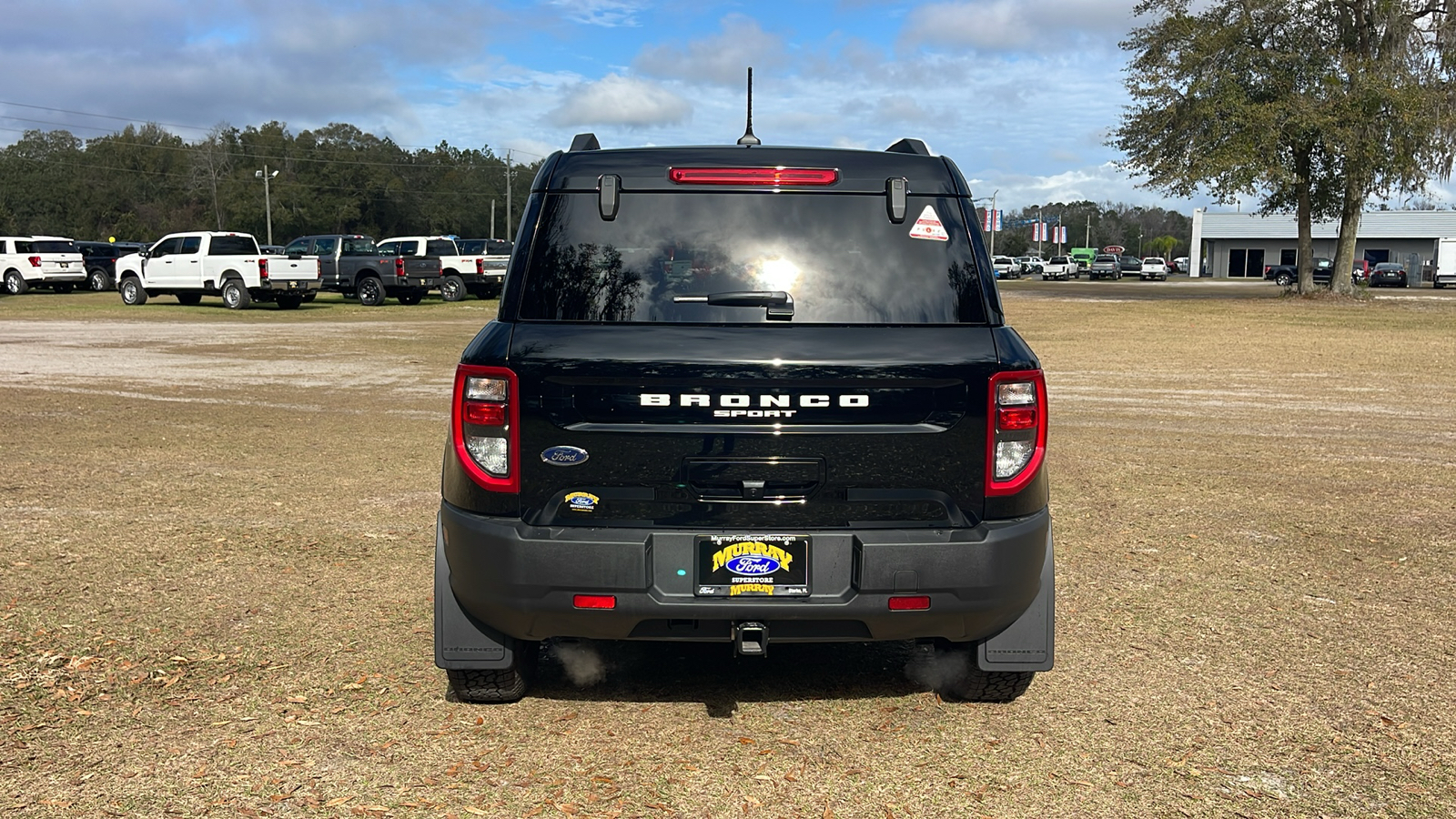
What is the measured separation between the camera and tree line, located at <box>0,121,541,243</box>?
4582 inches

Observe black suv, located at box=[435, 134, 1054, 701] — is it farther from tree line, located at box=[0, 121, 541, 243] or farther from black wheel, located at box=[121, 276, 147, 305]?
tree line, located at box=[0, 121, 541, 243]

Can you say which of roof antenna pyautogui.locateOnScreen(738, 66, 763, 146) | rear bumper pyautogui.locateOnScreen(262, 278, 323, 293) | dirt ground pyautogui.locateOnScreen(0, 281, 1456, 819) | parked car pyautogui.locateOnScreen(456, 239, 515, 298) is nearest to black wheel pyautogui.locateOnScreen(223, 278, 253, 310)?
rear bumper pyautogui.locateOnScreen(262, 278, 323, 293)

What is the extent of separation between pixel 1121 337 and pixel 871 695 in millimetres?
23403

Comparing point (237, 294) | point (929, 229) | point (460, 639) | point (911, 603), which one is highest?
point (929, 229)

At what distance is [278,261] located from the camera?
104 ft

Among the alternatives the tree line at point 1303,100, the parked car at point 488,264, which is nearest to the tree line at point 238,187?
the parked car at point 488,264

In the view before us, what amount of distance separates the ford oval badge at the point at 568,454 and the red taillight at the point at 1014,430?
4.11 feet

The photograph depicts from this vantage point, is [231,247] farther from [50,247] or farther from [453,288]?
[50,247]

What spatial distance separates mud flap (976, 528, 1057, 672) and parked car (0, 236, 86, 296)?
41.8 meters

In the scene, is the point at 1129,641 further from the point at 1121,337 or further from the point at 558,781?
the point at 1121,337

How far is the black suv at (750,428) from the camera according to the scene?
12.5 feet

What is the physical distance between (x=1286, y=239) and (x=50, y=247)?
86043mm

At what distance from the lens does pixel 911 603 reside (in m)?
3.88

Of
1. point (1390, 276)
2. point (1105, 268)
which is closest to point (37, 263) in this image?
point (1390, 276)
